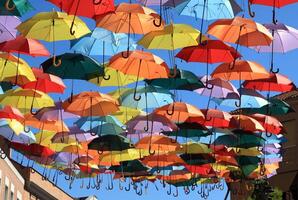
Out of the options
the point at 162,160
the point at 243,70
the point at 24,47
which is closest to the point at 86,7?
the point at 24,47

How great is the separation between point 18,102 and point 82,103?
1582mm

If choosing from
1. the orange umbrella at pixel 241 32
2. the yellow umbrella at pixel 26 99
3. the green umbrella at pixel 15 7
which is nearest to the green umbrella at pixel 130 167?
the yellow umbrella at pixel 26 99

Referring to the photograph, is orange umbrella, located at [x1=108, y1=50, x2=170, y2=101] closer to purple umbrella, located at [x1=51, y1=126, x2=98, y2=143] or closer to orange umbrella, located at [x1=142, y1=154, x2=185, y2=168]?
purple umbrella, located at [x1=51, y1=126, x2=98, y2=143]

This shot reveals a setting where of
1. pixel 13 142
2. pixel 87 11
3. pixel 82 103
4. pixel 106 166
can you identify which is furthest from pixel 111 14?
pixel 106 166

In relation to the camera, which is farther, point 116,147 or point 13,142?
point 13,142

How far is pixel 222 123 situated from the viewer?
68.7 ft

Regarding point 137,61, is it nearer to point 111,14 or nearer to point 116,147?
point 111,14

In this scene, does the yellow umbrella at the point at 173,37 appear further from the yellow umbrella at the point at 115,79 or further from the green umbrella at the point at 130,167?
the green umbrella at the point at 130,167

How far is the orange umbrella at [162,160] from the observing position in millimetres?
23656

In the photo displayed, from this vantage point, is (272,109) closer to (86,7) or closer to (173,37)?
(173,37)

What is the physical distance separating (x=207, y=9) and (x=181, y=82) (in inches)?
109

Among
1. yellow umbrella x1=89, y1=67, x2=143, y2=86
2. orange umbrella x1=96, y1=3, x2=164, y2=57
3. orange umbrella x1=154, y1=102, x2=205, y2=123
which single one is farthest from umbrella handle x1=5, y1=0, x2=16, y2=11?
orange umbrella x1=154, y1=102, x2=205, y2=123

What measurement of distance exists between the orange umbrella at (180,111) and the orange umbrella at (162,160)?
336 centimetres

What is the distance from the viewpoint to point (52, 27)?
55.4 feet
